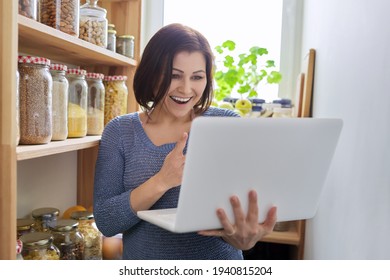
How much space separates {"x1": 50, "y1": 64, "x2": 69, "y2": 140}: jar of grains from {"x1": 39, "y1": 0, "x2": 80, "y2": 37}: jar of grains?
96 mm

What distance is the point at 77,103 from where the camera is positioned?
44.0 inches

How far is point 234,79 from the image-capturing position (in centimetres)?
197

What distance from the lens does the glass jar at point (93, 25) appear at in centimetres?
112

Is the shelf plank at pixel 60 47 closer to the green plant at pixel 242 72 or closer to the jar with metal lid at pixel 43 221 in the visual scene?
the jar with metal lid at pixel 43 221

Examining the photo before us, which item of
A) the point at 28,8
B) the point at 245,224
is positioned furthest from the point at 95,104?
the point at 245,224

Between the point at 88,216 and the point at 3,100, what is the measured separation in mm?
616

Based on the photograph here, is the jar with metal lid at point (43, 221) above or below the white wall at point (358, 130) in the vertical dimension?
below

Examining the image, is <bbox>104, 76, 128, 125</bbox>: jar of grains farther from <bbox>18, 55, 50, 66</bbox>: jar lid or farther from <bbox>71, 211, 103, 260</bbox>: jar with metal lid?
<bbox>18, 55, 50, 66</bbox>: jar lid

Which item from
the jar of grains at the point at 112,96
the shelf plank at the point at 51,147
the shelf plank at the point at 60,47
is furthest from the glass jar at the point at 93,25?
the shelf plank at the point at 51,147

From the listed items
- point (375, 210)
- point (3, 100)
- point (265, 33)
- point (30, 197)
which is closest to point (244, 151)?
point (375, 210)

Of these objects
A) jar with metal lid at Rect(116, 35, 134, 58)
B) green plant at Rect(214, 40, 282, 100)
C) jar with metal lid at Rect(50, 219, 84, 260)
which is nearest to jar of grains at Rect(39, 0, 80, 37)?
jar with metal lid at Rect(116, 35, 134, 58)

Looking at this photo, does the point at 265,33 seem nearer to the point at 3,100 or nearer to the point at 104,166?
the point at 104,166

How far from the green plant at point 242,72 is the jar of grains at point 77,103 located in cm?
99
